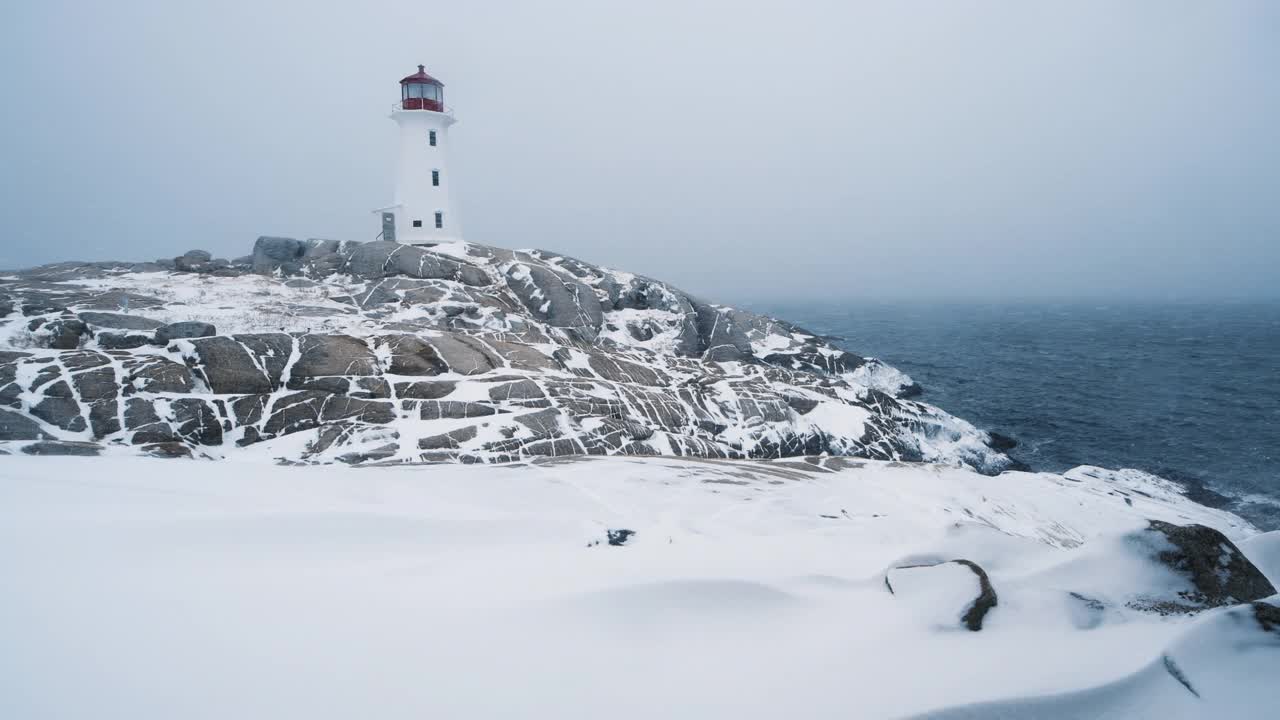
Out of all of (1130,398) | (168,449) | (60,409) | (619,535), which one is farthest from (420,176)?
(1130,398)

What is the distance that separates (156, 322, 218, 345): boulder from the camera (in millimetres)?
16359

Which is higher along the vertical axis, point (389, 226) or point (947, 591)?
point (389, 226)

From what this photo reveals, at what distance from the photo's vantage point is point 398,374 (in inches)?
659

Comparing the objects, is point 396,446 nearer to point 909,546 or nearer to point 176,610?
point 176,610

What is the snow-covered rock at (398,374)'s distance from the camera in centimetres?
1395

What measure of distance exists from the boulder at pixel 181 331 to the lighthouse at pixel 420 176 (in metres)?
20.7

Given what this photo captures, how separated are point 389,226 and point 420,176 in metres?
3.93

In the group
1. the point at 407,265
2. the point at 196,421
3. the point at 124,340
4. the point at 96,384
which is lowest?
the point at 196,421

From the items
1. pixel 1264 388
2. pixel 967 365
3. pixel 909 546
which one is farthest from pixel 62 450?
pixel 1264 388

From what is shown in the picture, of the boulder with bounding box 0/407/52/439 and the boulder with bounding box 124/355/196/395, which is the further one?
the boulder with bounding box 124/355/196/395

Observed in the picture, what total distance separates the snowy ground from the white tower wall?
33.2 meters

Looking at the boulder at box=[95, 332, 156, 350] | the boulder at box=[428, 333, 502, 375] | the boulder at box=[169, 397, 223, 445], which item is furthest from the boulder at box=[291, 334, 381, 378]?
the boulder at box=[95, 332, 156, 350]

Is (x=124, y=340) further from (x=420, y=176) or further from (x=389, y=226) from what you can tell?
(x=420, y=176)

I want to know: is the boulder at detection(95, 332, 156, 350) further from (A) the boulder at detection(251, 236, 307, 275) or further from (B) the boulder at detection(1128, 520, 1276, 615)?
(B) the boulder at detection(1128, 520, 1276, 615)
